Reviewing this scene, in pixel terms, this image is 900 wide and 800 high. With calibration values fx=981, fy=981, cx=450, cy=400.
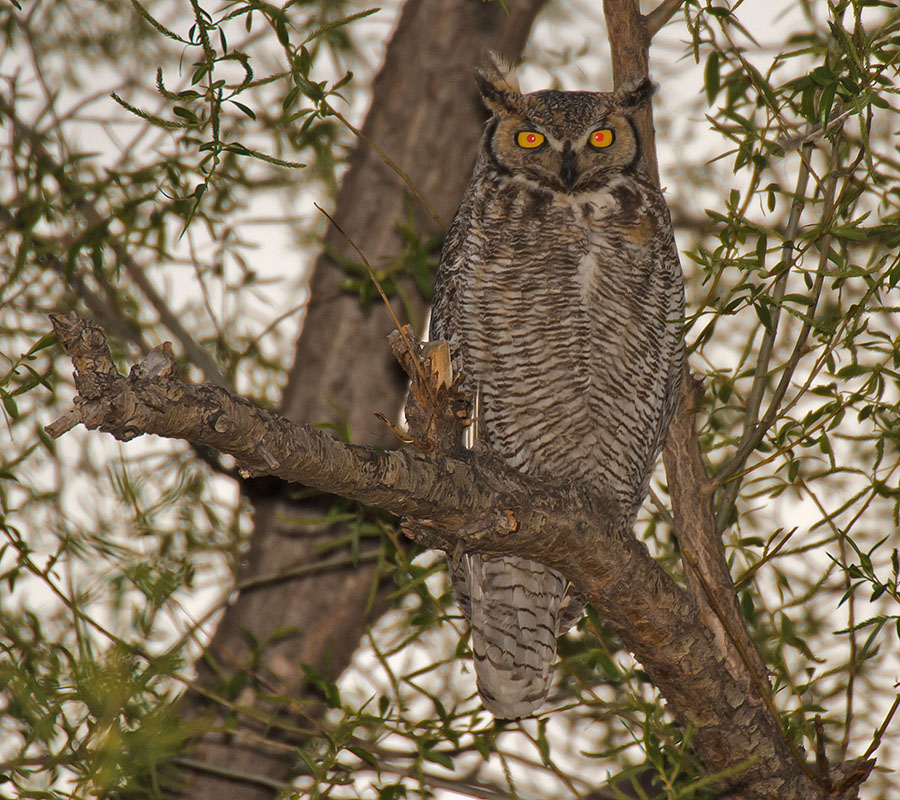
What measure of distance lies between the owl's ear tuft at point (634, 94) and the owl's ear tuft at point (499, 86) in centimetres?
24

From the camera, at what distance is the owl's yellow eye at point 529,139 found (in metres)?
2.11

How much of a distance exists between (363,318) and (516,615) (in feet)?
3.50

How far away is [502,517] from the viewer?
153 cm

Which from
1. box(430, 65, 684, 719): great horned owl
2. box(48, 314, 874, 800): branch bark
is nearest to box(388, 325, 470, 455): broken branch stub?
box(48, 314, 874, 800): branch bark

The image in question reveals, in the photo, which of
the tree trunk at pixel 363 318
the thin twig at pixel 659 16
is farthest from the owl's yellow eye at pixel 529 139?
the tree trunk at pixel 363 318

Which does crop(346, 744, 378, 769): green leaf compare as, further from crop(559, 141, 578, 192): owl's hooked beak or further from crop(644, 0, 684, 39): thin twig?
crop(644, 0, 684, 39): thin twig

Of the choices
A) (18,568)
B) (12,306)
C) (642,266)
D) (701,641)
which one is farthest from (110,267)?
(701,641)

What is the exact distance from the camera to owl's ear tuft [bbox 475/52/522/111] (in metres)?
2.18

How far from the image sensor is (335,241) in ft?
9.50

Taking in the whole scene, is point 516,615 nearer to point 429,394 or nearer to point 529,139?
point 429,394

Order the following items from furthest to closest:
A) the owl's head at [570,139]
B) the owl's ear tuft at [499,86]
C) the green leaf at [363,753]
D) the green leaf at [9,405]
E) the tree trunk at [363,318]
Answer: the tree trunk at [363,318], the owl's ear tuft at [499,86], the owl's head at [570,139], the green leaf at [363,753], the green leaf at [9,405]

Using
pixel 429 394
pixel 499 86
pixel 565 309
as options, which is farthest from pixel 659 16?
pixel 429 394

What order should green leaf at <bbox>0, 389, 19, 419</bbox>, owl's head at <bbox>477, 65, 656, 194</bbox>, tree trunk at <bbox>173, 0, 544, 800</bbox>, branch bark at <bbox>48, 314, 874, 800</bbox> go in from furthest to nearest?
tree trunk at <bbox>173, 0, 544, 800</bbox> → owl's head at <bbox>477, 65, 656, 194</bbox> → green leaf at <bbox>0, 389, 19, 419</bbox> → branch bark at <bbox>48, 314, 874, 800</bbox>

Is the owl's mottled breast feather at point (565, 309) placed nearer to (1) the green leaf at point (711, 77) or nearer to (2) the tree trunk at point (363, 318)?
(1) the green leaf at point (711, 77)
